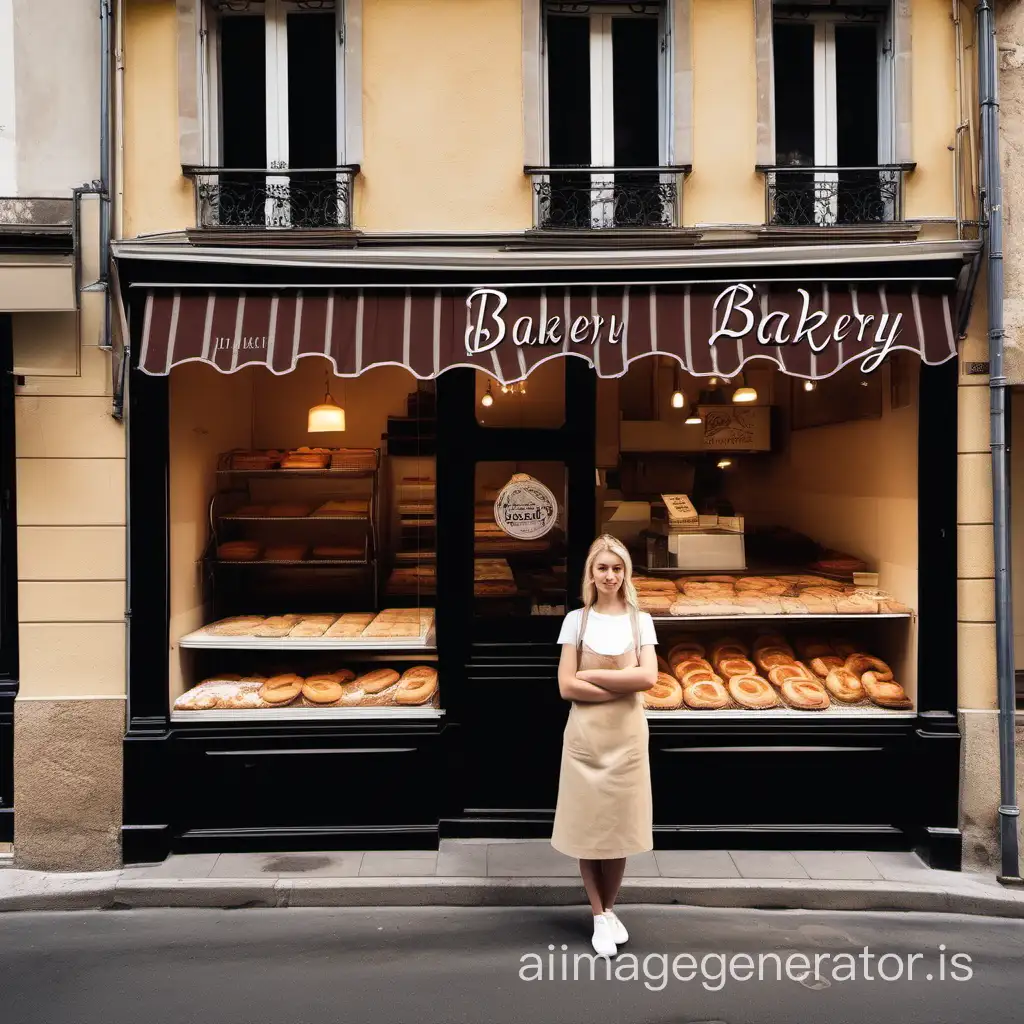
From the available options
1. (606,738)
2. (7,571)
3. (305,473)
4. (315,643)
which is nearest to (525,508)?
(315,643)

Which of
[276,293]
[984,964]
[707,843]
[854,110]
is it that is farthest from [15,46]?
[984,964]

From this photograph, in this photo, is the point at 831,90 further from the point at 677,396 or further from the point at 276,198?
the point at 276,198

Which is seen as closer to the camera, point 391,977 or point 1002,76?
point 391,977

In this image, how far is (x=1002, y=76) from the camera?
20.7 feet

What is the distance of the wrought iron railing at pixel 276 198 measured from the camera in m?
6.40

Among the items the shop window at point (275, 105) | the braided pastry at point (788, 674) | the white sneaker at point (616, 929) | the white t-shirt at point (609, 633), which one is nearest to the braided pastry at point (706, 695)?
the braided pastry at point (788, 674)

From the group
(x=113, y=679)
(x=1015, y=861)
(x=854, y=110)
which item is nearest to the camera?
(x=1015, y=861)

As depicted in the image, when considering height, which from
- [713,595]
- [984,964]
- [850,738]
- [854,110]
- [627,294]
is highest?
[854,110]

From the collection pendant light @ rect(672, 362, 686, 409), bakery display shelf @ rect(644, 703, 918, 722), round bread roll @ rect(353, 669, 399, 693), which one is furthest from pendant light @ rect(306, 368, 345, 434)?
bakery display shelf @ rect(644, 703, 918, 722)

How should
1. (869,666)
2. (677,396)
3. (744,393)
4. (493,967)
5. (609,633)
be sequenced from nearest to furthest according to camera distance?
(493,967)
(609,633)
(869,666)
(677,396)
(744,393)

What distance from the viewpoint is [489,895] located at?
225 inches

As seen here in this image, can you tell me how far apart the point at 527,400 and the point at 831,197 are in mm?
2806

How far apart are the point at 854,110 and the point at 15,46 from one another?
6.41m

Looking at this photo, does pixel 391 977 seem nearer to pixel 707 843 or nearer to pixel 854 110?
pixel 707 843
